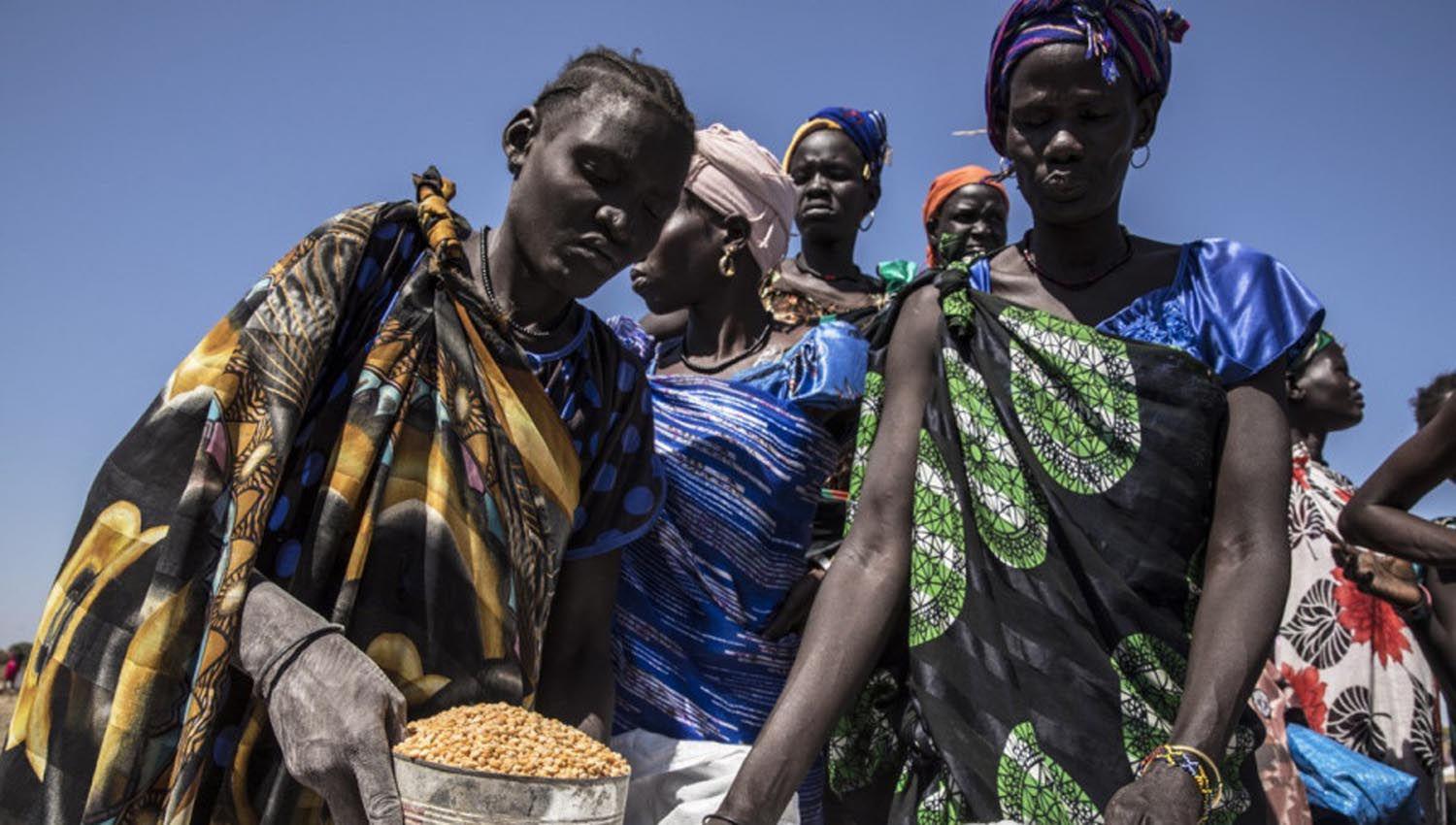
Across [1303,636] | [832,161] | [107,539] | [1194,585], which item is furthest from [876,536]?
[1303,636]

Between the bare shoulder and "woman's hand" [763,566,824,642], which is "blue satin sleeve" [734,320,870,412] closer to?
"woman's hand" [763,566,824,642]

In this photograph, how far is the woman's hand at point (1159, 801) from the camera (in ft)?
7.37

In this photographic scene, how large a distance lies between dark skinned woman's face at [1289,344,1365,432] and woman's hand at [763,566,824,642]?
4240 millimetres

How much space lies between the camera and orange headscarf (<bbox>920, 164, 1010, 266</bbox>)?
6609 mm

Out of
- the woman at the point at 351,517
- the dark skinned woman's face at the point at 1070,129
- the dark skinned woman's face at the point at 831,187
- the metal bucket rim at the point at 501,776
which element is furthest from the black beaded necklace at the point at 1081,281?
the dark skinned woman's face at the point at 831,187

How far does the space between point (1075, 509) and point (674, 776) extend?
122 cm

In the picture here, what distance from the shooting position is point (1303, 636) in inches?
220

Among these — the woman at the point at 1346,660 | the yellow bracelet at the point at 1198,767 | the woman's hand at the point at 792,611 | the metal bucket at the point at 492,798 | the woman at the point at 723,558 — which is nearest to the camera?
the metal bucket at the point at 492,798

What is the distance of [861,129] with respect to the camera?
5.72 metres

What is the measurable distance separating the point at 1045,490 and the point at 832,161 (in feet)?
10.7

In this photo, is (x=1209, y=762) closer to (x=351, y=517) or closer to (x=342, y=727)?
(x=342, y=727)

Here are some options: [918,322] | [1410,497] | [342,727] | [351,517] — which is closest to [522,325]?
[351,517]

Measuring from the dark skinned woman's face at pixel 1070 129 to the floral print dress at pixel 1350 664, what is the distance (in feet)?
10.0

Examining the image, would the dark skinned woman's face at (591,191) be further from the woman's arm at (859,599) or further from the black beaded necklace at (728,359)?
the black beaded necklace at (728,359)
